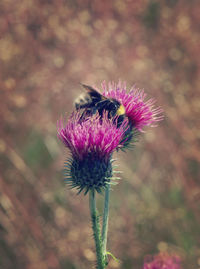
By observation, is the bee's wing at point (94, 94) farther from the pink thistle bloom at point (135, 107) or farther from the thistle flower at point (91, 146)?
the pink thistle bloom at point (135, 107)

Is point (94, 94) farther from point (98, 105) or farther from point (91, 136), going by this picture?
point (91, 136)

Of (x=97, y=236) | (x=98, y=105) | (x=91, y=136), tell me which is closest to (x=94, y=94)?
(x=98, y=105)

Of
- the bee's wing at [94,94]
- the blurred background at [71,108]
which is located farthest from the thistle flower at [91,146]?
the blurred background at [71,108]

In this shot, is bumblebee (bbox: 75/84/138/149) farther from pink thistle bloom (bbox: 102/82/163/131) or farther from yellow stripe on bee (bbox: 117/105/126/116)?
pink thistle bloom (bbox: 102/82/163/131)

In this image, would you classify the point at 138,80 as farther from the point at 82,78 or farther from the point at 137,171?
the point at 137,171

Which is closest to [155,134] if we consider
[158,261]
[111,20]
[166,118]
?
[166,118]
